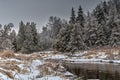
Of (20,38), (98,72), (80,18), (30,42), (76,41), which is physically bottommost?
(98,72)

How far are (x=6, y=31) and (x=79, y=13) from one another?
31257mm

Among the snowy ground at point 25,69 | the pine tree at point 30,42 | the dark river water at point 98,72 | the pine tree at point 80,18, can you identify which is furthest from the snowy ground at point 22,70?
the pine tree at point 80,18

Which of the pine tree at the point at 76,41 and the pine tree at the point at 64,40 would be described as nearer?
the pine tree at the point at 76,41

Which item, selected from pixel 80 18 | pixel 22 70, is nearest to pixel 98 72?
pixel 22 70

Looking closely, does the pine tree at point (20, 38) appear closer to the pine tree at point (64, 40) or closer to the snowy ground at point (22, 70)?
the pine tree at point (64, 40)

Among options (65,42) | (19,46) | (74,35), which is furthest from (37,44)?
(74,35)

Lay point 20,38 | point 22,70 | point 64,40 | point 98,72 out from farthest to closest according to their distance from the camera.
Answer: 1. point 20,38
2. point 64,40
3. point 98,72
4. point 22,70

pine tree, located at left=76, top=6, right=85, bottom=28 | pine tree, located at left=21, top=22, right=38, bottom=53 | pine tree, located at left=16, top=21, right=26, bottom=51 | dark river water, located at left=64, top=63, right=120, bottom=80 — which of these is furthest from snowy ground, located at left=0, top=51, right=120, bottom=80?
pine tree, located at left=76, top=6, right=85, bottom=28

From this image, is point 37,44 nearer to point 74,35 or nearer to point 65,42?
point 65,42

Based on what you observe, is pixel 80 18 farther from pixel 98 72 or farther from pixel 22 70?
pixel 22 70

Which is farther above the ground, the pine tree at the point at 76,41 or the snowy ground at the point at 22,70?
the pine tree at the point at 76,41

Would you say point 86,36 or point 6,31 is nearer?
point 86,36

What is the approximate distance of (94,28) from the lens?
307ft

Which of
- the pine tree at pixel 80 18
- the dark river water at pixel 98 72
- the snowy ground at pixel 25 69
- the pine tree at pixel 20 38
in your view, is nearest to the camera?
the snowy ground at pixel 25 69
